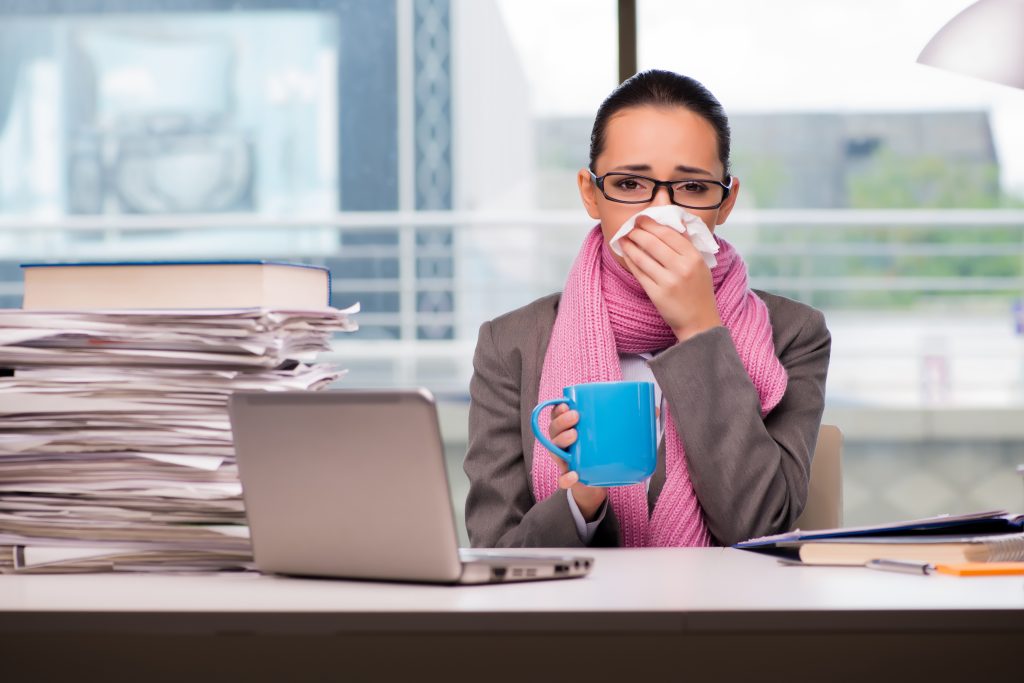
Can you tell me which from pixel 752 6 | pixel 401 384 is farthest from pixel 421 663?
pixel 752 6

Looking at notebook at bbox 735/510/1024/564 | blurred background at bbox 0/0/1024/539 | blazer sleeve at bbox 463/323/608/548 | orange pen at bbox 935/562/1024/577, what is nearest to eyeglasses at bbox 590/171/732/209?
blazer sleeve at bbox 463/323/608/548

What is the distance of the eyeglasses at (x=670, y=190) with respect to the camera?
1.31 m

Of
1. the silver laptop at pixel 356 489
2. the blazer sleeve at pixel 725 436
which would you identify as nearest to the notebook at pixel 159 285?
the silver laptop at pixel 356 489

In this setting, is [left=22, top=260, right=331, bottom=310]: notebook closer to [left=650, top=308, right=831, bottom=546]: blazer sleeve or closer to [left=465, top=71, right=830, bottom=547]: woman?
[left=465, top=71, right=830, bottom=547]: woman

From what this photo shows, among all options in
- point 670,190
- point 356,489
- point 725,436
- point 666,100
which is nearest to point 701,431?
point 725,436

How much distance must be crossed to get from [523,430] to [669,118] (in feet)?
1.32

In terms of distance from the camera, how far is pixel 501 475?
4.46 feet

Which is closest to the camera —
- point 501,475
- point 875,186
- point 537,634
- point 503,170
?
point 537,634

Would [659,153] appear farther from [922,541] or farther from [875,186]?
[875,186]

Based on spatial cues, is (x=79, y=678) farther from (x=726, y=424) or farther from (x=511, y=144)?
(x=511, y=144)

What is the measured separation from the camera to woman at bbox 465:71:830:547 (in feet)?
4.01

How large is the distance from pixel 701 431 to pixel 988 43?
64 centimetres

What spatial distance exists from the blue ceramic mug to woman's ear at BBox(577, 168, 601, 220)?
1.76 feet

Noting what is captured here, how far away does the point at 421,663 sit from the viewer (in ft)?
2.08
